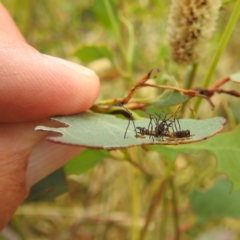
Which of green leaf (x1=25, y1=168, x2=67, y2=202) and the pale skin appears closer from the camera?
the pale skin

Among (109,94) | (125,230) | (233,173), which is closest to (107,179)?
(125,230)

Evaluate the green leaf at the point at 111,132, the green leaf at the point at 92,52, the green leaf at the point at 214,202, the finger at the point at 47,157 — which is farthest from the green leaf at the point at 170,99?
the green leaf at the point at 214,202

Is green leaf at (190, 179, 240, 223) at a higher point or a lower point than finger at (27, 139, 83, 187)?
lower

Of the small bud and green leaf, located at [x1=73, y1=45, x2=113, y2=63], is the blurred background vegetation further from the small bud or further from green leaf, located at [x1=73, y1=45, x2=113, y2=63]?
the small bud

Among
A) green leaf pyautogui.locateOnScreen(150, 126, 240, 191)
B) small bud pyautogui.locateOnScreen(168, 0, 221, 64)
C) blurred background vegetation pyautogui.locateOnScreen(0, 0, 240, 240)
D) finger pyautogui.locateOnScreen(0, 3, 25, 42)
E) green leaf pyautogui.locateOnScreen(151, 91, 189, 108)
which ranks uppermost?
small bud pyautogui.locateOnScreen(168, 0, 221, 64)

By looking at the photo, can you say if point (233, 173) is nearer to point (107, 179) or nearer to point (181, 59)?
point (181, 59)

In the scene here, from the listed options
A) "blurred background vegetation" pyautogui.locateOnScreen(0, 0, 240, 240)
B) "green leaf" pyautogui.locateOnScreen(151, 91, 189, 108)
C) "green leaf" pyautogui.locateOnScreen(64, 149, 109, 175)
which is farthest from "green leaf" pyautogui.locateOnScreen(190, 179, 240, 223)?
"green leaf" pyautogui.locateOnScreen(151, 91, 189, 108)

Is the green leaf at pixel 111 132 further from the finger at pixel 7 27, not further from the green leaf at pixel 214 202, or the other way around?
the green leaf at pixel 214 202
